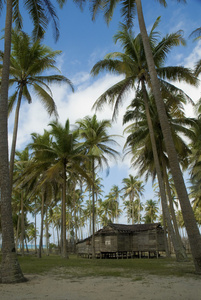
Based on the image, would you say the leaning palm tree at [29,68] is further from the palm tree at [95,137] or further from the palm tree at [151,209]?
the palm tree at [151,209]

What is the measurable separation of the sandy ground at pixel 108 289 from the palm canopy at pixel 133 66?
31.0 ft

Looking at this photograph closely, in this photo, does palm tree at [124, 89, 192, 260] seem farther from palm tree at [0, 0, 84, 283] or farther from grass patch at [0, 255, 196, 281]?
palm tree at [0, 0, 84, 283]

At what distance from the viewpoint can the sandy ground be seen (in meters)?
5.59

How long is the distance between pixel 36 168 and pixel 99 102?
844 cm

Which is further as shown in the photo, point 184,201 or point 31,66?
point 31,66

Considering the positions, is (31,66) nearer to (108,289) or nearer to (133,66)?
(133,66)

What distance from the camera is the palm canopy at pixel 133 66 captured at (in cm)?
1494

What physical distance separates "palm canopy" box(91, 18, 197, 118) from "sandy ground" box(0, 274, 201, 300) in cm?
944

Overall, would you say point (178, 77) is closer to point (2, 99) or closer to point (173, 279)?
point (2, 99)

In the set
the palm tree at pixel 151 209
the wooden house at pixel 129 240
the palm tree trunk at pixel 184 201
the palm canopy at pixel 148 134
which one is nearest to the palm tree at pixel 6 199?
the palm tree trunk at pixel 184 201

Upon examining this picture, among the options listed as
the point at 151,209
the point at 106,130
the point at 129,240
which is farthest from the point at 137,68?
the point at 151,209

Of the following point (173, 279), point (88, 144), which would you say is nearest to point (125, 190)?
point (88, 144)

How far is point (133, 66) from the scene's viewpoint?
16141 millimetres

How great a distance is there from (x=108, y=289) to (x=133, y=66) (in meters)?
13.2
